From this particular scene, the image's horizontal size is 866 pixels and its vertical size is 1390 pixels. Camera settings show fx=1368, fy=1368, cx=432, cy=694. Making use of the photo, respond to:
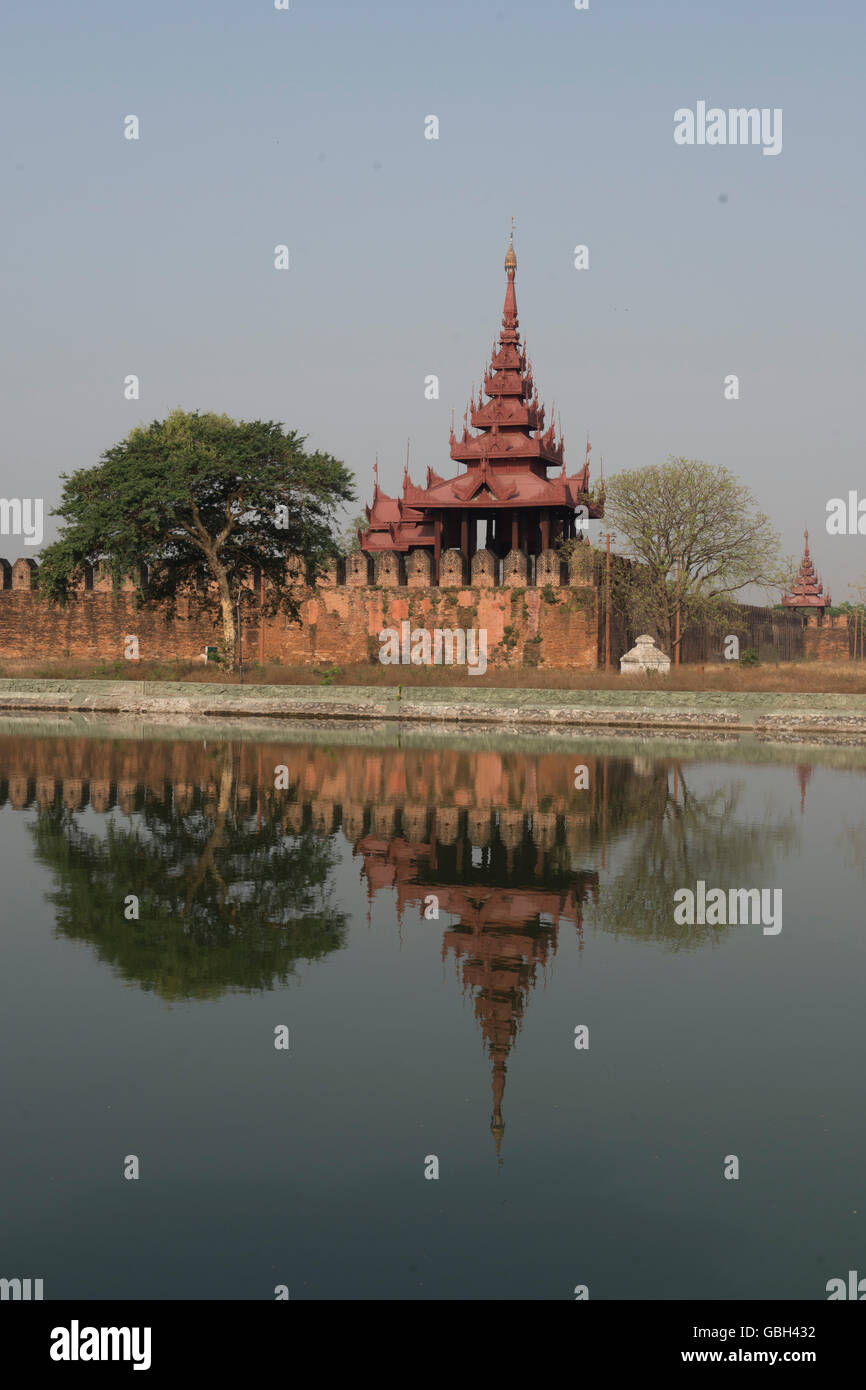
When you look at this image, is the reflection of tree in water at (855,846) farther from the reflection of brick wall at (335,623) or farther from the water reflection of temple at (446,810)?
the reflection of brick wall at (335,623)

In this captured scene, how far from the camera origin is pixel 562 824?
1552 cm

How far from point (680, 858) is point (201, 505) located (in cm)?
3789

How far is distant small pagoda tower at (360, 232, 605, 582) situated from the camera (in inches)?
2097

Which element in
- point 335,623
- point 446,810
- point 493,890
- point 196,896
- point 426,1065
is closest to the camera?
point 426,1065

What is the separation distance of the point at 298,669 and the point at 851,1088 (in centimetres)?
3940

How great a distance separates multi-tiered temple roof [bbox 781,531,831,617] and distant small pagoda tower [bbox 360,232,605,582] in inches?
1944

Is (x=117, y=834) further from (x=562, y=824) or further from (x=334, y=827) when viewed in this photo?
(x=562, y=824)

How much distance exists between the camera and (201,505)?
48.5 meters

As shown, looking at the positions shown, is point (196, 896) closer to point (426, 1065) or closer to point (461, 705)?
point (426, 1065)

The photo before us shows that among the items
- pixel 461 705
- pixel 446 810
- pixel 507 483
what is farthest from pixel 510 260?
pixel 446 810

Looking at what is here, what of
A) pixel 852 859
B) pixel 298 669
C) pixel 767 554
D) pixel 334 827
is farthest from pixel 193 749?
pixel 767 554

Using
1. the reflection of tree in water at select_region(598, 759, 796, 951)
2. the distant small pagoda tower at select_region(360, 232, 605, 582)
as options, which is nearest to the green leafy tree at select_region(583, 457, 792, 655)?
the distant small pagoda tower at select_region(360, 232, 605, 582)

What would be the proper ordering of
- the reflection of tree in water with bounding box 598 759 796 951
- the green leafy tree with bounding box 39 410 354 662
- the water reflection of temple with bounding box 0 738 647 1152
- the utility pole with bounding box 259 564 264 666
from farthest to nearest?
the utility pole with bounding box 259 564 264 666 → the green leafy tree with bounding box 39 410 354 662 → the reflection of tree in water with bounding box 598 759 796 951 → the water reflection of temple with bounding box 0 738 647 1152

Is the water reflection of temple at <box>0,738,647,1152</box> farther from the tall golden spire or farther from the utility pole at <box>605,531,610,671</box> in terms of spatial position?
the tall golden spire
